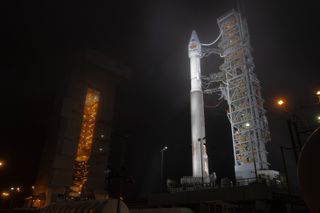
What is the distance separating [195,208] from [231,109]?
2891cm

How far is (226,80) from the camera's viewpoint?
2697 inches

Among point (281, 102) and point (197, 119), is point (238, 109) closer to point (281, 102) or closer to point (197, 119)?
point (197, 119)

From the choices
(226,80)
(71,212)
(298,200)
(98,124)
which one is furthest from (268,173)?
(98,124)

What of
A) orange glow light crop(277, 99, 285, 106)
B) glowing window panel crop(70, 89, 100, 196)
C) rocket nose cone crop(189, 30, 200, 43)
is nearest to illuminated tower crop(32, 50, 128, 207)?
glowing window panel crop(70, 89, 100, 196)

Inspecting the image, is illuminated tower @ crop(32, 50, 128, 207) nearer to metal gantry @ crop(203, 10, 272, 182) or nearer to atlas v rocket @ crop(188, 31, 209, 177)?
atlas v rocket @ crop(188, 31, 209, 177)

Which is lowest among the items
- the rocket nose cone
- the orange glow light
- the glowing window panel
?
the orange glow light

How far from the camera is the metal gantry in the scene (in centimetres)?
5597

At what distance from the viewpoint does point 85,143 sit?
77.8 metres

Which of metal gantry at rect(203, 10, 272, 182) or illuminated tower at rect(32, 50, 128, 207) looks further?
illuminated tower at rect(32, 50, 128, 207)

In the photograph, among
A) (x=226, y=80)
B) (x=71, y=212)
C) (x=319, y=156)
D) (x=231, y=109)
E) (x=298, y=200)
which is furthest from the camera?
(x=226, y=80)

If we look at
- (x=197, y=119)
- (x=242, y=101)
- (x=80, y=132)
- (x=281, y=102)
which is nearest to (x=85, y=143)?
(x=80, y=132)

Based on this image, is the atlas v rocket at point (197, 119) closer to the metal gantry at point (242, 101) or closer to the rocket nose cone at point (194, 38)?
the rocket nose cone at point (194, 38)

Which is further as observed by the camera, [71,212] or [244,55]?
[244,55]

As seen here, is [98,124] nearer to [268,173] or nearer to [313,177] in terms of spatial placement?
[268,173]
